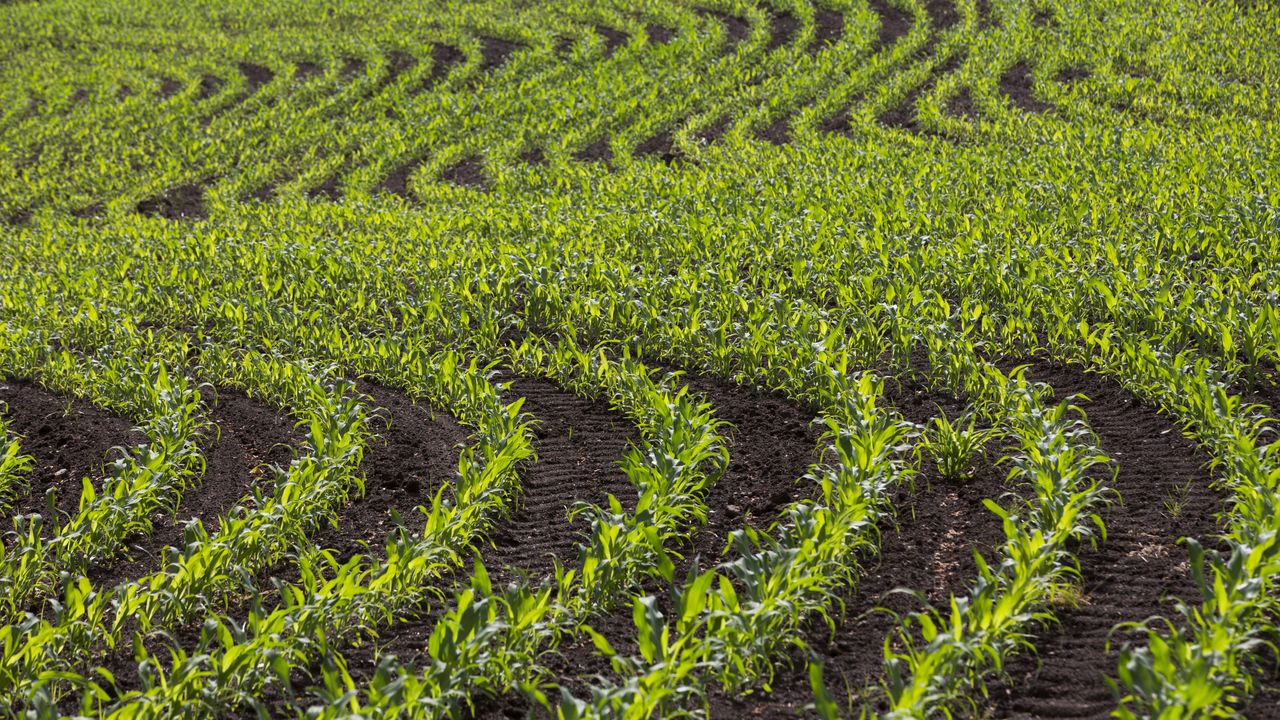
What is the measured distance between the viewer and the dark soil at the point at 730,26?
21.0m

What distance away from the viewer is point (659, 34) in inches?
865

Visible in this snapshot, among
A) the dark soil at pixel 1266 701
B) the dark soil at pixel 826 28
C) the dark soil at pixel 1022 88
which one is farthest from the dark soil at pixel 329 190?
the dark soil at pixel 1266 701

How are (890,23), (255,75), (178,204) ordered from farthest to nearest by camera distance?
(255,75), (890,23), (178,204)

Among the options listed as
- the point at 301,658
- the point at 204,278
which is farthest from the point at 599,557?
the point at 204,278

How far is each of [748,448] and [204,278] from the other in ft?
20.9

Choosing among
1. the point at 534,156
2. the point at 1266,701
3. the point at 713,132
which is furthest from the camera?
the point at 713,132

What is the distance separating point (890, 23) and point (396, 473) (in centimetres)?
1828

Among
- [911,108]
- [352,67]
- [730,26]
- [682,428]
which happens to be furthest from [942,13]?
[682,428]

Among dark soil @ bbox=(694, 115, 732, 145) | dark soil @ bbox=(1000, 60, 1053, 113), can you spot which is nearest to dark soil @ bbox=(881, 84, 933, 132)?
dark soil @ bbox=(1000, 60, 1053, 113)

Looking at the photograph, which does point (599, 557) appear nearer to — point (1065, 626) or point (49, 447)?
point (1065, 626)

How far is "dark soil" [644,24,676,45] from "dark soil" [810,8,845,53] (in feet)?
9.99

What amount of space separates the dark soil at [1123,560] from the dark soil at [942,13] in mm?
16218

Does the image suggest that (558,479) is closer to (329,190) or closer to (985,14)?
(329,190)

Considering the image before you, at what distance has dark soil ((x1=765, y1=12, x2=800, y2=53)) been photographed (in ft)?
67.5
